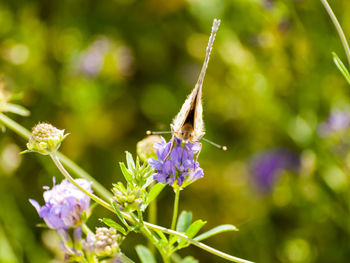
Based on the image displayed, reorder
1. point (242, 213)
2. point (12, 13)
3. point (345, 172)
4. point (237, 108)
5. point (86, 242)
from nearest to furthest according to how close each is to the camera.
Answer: point (86, 242)
point (345, 172)
point (242, 213)
point (237, 108)
point (12, 13)

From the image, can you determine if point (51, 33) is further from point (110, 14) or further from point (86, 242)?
point (86, 242)

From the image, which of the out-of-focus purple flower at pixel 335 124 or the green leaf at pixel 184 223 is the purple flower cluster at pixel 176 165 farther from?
the out-of-focus purple flower at pixel 335 124

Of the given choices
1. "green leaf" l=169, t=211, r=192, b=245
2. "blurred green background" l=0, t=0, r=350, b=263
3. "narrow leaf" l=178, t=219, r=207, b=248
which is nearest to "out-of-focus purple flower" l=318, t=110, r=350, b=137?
"blurred green background" l=0, t=0, r=350, b=263

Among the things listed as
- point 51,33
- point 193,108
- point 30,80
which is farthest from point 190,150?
point 51,33

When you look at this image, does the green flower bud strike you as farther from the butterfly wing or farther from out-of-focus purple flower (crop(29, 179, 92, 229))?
out-of-focus purple flower (crop(29, 179, 92, 229))

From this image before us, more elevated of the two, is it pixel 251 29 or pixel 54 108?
pixel 251 29

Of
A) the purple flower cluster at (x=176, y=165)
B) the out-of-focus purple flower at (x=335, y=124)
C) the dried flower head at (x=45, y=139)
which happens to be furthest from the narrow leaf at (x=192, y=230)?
the out-of-focus purple flower at (x=335, y=124)
